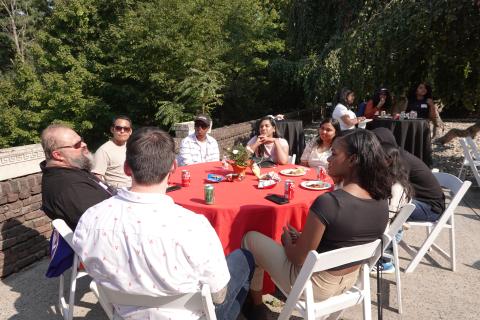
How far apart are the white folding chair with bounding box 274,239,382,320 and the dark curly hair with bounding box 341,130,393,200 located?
28 centimetres

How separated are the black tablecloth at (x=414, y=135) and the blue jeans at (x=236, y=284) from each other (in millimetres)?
5147

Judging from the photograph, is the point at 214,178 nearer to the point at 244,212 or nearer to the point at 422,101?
the point at 244,212

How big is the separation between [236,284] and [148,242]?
0.80 metres

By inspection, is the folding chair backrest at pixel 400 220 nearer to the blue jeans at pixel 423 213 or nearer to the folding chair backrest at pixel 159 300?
the blue jeans at pixel 423 213

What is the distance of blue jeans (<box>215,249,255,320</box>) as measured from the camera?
1.89 metres

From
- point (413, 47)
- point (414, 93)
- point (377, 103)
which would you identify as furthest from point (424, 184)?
point (377, 103)

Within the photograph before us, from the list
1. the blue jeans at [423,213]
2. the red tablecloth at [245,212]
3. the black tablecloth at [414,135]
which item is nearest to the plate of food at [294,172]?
the red tablecloth at [245,212]

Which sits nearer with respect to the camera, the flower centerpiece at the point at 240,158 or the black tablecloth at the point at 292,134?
the flower centerpiece at the point at 240,158

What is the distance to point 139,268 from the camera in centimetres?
143

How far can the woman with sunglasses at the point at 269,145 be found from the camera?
A: 3.96 metres

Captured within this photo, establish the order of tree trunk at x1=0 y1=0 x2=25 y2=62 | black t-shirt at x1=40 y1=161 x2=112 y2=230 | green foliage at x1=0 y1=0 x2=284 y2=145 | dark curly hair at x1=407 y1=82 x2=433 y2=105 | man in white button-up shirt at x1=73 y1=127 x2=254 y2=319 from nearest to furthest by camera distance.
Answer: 1. man in white button-up shirt at x1=73 y1=127 x2=254 y2=319
2. black t-shirt at x1=40 y1=161 x2=112 y2=230
3. dark curly hair at x1=407 y1=82 x2=433 y2=105
4. green foliage at x1=0 y1=0 x2=284 y2=145
5. tree trunk at x1=0 y1=0 x2=25 y2=62

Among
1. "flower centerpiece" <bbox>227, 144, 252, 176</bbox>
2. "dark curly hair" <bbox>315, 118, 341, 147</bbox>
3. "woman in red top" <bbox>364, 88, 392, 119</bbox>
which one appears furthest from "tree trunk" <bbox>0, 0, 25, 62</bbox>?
"flower centerpiece" <bbox>227, 144, 252, 176</bbox>

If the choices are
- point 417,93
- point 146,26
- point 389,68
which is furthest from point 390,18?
point 146,26

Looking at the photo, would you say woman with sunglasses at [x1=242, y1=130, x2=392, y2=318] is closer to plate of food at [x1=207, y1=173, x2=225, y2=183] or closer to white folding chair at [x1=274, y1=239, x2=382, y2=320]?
white folding chair at [x1=274, y1=239, x2=382, y2=320]
